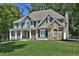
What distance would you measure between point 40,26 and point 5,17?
59 centimetres

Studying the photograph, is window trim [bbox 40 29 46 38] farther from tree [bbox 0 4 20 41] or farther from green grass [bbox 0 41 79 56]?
tree [bbox 0 4 20 41]

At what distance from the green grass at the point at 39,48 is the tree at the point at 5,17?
0.20 m

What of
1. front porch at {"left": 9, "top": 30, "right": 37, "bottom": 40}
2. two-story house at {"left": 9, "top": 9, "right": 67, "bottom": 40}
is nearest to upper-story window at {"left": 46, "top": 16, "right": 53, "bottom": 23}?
two-story house at {"left": 9, "top": 9, "right": 67, "bottom": 40}

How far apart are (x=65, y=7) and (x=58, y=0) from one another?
16cm

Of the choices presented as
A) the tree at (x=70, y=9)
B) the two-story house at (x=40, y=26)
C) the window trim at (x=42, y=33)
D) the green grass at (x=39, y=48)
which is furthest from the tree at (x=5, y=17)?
the window trim at (x=42, y=33)

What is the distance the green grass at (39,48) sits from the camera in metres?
7.83

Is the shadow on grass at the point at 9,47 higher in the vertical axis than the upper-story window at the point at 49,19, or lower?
lower

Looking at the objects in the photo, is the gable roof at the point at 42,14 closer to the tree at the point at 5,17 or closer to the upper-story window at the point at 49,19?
the upper-story window at the point at 49,19

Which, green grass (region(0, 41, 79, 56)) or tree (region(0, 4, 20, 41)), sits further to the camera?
tree (region(0, 4, 20, 41))

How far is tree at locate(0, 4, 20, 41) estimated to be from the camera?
794cm

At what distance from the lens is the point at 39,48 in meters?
7.87

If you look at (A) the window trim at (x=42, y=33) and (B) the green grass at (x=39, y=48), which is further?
(A) the window trim at (x=42, y=33)

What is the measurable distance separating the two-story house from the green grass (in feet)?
0.36

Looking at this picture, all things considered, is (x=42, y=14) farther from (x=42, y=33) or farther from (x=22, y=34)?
(x=22, y=34)
